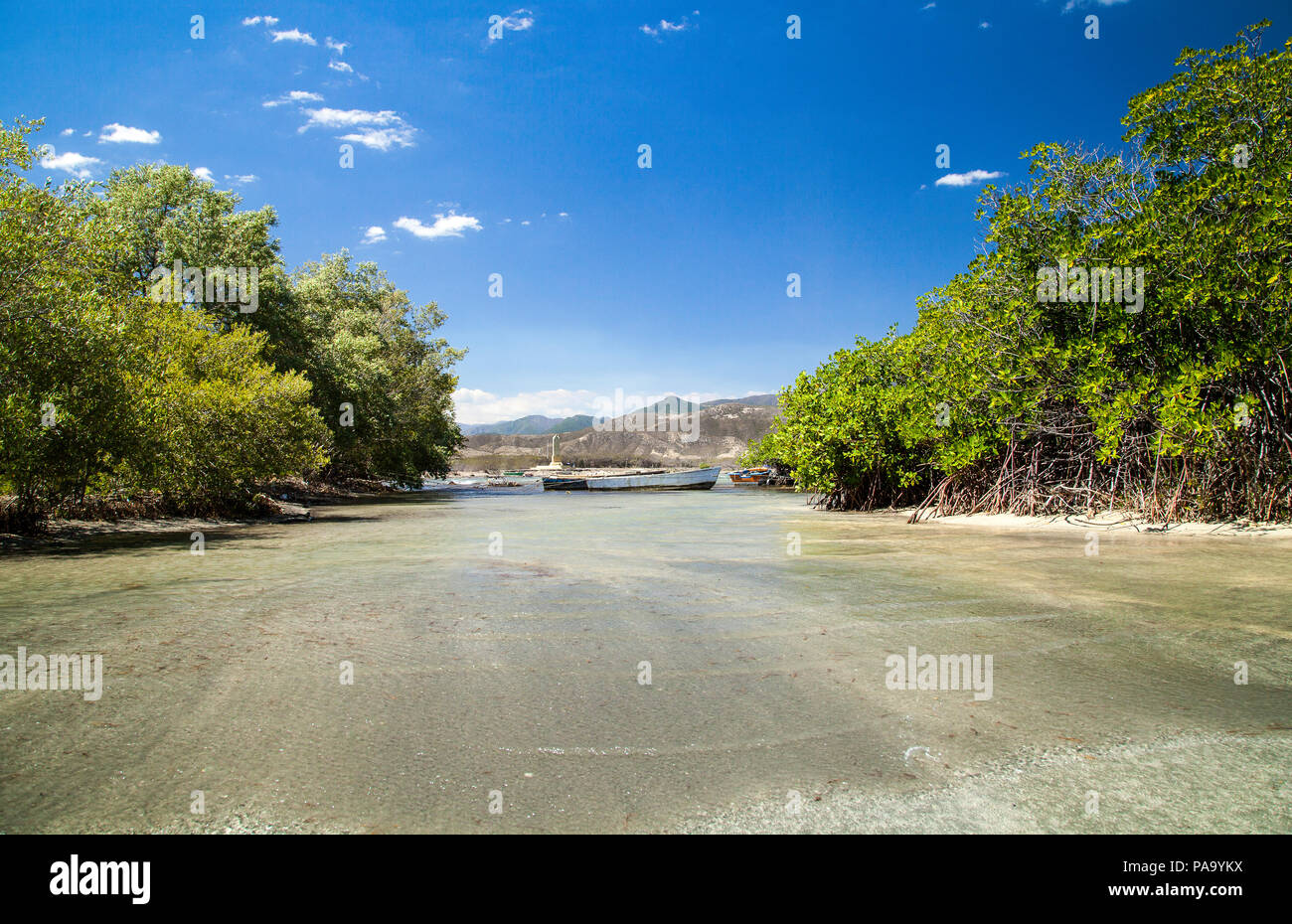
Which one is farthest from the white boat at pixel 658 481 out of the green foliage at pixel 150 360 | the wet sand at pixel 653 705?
the wet sand at pixel 653 705

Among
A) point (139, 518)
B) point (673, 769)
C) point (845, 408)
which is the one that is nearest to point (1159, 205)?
point (845, 408)

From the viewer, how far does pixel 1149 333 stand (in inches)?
683

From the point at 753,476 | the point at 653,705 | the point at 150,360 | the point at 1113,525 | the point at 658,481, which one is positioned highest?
the point at 150,360

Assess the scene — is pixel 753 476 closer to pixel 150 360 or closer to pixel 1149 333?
pixel 1149 333

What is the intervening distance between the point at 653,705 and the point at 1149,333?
18597mm

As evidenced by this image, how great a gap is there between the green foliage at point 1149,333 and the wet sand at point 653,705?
23.4 feet

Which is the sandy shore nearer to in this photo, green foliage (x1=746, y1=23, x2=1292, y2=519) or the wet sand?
green foliage (x1=746, y1=23, x2=1292, y2=519)

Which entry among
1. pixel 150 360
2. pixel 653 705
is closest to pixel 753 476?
pixel 150 360

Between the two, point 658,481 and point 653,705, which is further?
point 658,481

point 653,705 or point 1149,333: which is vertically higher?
point 1149,333

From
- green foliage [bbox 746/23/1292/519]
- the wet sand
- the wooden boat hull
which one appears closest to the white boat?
the wooden boat hull

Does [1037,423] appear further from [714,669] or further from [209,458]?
[209,458]

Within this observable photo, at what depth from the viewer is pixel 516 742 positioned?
3947 millimetres

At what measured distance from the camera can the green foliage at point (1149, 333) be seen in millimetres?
14344
